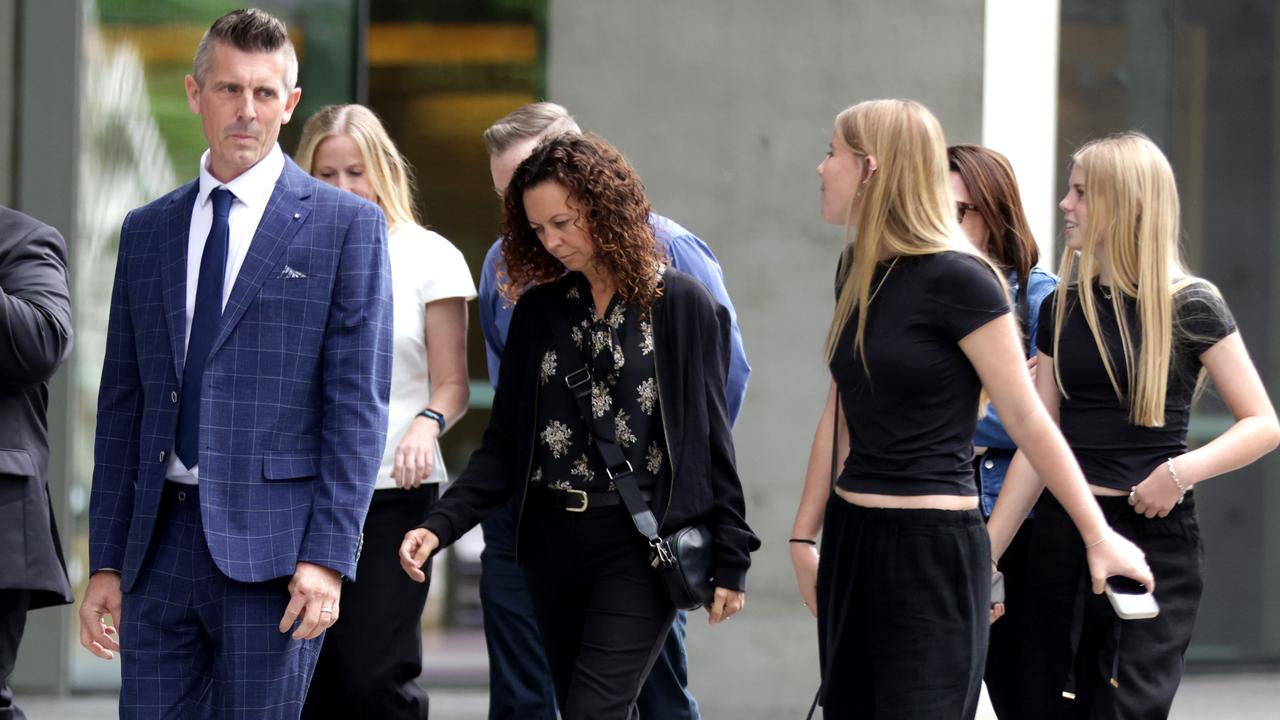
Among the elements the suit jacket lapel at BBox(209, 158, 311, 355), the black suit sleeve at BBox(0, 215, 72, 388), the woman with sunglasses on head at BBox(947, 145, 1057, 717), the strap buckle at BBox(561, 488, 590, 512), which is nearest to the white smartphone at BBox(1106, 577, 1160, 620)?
the woman with sunglasses on head at BBox(947, 145, 1057, 717)

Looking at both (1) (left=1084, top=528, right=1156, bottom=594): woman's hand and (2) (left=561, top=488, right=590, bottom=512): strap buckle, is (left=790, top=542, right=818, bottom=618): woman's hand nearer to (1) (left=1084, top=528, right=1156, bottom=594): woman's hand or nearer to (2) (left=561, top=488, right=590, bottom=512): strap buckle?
(2) (left=561, top=488, right=590, bottom=512): strap buckle

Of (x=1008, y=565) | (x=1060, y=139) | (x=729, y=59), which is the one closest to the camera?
(x=1008, y=565)

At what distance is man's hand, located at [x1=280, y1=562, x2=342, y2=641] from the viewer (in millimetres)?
3266

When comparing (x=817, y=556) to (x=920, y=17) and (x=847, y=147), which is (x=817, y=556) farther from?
(x=920, y=17)

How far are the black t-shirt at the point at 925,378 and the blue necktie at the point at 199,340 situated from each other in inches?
58.6

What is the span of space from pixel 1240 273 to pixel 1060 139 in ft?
4.33

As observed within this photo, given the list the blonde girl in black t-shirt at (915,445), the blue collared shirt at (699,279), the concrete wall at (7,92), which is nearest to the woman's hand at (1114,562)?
the blonde girl in black t-shirt at (915,445)

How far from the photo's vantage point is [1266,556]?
27.9ft

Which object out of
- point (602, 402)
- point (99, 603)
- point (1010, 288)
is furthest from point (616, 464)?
point (1010, 288)

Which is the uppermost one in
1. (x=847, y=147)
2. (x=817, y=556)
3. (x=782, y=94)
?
(x=782, y=94)

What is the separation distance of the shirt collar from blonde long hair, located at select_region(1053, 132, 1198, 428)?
2.20m

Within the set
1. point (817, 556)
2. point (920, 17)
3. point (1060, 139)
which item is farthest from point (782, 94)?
point (817, 556)

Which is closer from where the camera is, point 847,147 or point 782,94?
point 847,147

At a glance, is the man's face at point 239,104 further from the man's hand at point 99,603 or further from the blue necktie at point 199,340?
the man's hand at point 99,603
